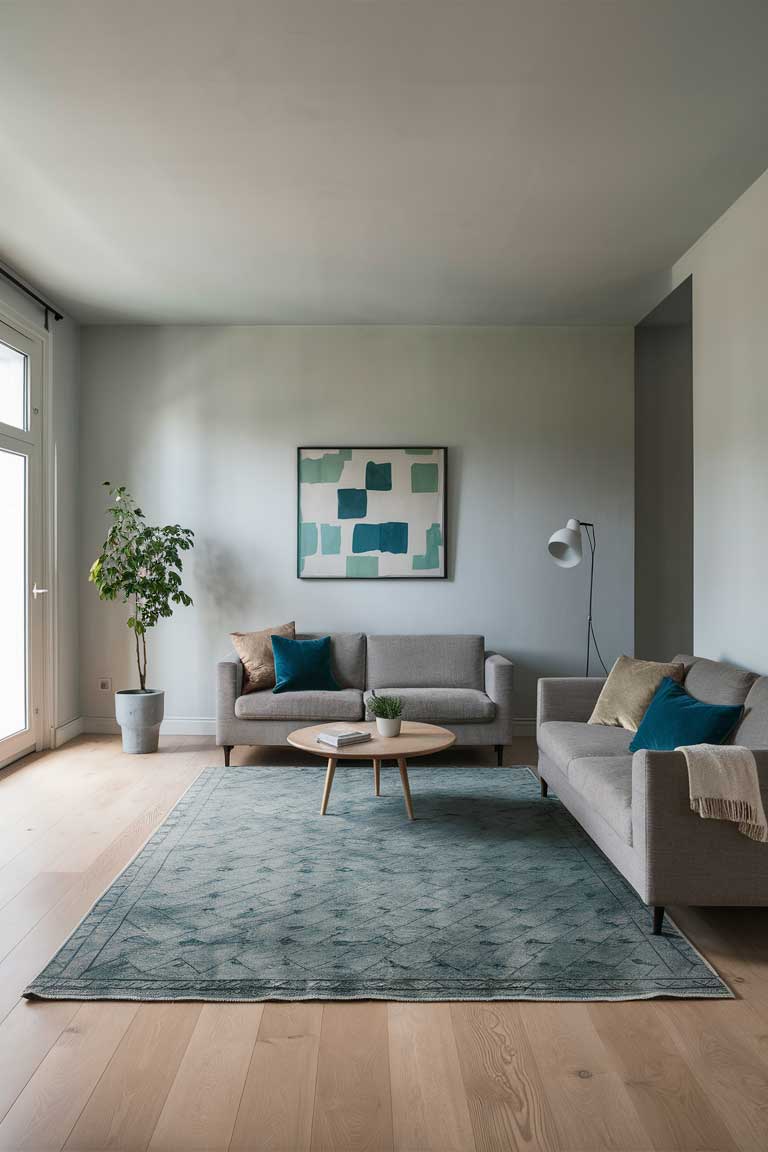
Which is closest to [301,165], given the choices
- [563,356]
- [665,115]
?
[665,115]

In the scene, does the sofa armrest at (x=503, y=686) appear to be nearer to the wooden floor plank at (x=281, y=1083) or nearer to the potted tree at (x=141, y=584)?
the potted tree at (x=141, y=584)

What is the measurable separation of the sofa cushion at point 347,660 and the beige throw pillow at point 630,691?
74.3 inches

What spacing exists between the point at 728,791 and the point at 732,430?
221cm

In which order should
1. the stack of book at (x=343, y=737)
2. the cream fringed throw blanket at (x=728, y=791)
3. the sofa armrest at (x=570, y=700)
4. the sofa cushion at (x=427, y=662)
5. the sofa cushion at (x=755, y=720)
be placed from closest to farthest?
the cream fringed throw blanket at (x=728, y=791) < the sofa cushion at (x=755, y=720) < the stack of book at (x=343, y=737) < the sofa armrest at (x=570, y=700) < the sofa cushion at (x=427, y=662)

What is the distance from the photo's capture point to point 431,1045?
2.12m

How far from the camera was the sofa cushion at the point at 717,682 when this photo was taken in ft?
11.3

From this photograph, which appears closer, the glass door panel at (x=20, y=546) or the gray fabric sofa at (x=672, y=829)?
the gray fabric sofa at (x=672, y=829)

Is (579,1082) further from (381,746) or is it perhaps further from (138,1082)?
(381,746)

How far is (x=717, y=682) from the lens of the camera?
362cm

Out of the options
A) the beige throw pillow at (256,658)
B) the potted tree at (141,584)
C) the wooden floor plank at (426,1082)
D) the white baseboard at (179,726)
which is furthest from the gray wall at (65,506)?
the wooden floor plank at (426,1082)

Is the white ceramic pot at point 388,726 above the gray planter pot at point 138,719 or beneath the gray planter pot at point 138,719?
above

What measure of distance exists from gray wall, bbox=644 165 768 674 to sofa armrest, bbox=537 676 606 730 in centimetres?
65

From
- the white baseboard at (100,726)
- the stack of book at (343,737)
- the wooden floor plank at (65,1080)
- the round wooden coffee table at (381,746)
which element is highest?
the stack of book at (343,737)

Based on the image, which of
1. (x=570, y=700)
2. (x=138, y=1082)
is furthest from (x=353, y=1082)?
(x=570, y=700)
